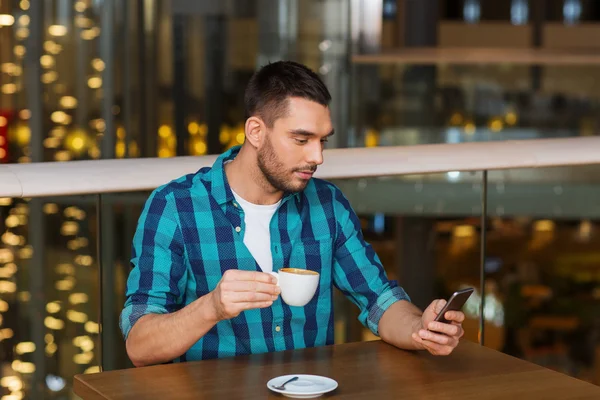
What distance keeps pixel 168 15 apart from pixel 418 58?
2689 millimetres

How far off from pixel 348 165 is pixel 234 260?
687mm

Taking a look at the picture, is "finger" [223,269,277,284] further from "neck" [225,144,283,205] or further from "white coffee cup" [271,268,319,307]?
"neck" [225,144,283,205]

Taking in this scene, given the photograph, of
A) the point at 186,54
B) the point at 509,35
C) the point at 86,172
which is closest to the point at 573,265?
the point at 509,35

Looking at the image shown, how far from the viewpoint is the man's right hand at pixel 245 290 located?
1604 mm

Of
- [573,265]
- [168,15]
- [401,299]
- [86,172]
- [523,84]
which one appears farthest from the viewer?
[573,265]

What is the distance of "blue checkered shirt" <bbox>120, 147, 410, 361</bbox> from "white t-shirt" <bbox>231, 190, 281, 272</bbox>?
0.04 ft

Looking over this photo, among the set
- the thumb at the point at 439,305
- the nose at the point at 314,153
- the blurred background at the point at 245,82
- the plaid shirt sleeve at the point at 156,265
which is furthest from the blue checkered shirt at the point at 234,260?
the blurred background at the point at 245,82

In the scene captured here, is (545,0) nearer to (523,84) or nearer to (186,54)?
(523,84)

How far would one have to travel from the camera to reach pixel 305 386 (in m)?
1.54

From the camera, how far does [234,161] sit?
205 centimetres

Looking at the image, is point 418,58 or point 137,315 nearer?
point 137,315

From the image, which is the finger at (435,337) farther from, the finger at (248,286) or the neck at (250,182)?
the neck at (250,182)

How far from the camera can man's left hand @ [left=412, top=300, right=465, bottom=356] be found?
5.70ft

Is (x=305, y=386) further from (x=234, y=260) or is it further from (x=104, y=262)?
(x=104, y=262)
